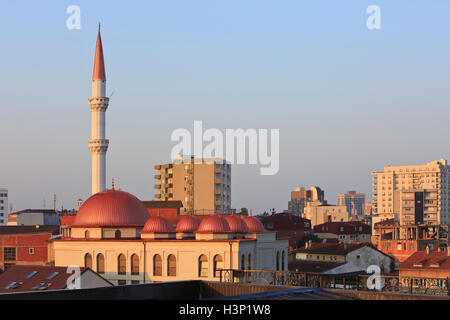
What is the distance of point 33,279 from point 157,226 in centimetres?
1071

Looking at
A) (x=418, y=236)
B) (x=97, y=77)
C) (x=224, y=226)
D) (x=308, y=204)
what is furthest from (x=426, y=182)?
(x=224, y=226)

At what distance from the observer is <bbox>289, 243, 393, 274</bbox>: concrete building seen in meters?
59.1

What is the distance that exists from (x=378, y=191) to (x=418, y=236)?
71.9 metres

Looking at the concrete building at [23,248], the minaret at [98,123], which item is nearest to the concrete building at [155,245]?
the minaret at [98,123]

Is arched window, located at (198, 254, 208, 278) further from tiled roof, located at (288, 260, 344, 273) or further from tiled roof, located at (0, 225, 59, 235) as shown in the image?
tiled roof, located at (0, 225, 59, 235)

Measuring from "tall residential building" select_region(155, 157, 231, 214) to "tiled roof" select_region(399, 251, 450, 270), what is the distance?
48251 millimetres

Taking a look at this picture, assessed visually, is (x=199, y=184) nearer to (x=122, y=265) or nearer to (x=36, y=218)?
(x=36, y=218)

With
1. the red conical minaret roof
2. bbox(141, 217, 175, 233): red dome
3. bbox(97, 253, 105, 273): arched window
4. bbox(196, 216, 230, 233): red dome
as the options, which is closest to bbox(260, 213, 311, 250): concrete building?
→ the red conical minaret roof

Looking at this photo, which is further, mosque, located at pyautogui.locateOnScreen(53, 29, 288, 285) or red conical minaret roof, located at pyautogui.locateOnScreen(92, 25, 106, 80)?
→ red conical minaret roof, located at pyautogui.locateOnScreen(92, 25, 106, 80)

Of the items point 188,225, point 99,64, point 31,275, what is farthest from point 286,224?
point 31,275

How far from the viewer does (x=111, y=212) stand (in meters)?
50.8

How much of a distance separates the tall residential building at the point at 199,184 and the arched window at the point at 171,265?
4911cm

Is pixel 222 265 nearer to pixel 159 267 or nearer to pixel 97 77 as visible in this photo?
pixel 159 267

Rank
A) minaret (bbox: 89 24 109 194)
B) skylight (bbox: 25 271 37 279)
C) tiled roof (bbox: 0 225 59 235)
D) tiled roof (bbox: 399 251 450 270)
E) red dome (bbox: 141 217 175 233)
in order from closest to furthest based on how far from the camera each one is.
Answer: skylight (bbox: 25 271 37 279)
red dome (bbox: 141 217 175 233)
tiled roof (bbox: 399 251 450 270)
minaret (bbox: 89 24 109 194)
tiled roof (bbox: 0 225 59 235)
